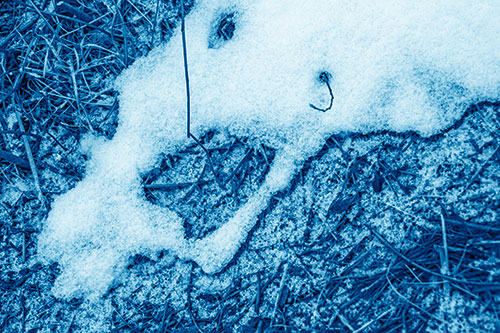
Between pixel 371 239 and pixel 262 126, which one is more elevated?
pixel 262 126

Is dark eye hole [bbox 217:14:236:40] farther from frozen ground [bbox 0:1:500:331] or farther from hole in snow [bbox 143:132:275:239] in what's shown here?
hole in snow [bbox 143:132:275:239]

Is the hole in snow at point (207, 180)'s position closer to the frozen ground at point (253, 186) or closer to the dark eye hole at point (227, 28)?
the frozen ground at point (253, 186)

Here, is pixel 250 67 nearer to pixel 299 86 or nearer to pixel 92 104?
pixel 299 86

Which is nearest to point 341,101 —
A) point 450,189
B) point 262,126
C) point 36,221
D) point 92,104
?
point 262,126

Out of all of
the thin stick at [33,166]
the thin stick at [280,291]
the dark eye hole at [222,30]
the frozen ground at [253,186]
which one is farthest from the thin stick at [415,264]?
the thin stick at [33,166]

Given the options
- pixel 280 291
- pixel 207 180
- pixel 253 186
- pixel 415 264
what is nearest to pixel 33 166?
pixel 207 180

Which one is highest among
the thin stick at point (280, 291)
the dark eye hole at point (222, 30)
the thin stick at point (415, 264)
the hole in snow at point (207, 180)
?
the dark eye hole at point (222, 30)

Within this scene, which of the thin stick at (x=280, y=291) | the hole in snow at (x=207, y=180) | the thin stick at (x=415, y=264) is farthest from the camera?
the hole in snow at (x=207, y=180)

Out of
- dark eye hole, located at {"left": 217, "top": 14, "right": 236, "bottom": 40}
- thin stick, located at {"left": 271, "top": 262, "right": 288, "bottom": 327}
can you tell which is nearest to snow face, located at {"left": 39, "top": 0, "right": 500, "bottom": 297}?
dark eye hole, located at {"left": 217, "top": 14, "right": 236, "bottom": 40}
